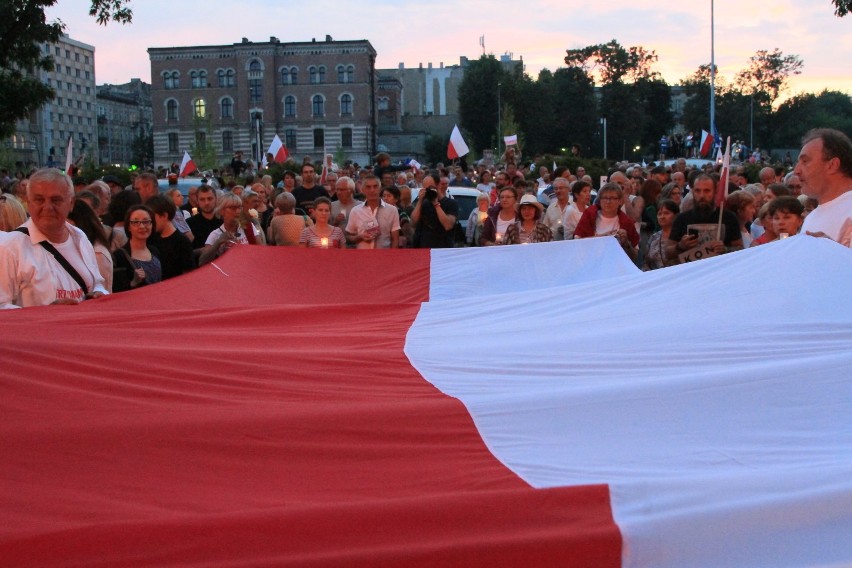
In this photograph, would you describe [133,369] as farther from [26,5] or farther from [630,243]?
[26,5]

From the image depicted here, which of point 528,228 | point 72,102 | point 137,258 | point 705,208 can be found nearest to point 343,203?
point 528,228

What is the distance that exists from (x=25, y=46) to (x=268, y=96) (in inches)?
2824

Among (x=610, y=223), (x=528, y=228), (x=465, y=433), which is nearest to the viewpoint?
(x=465, y=433)

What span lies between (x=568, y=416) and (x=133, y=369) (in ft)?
5.73

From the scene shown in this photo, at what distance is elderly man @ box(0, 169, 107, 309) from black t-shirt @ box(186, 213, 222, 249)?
4.52m

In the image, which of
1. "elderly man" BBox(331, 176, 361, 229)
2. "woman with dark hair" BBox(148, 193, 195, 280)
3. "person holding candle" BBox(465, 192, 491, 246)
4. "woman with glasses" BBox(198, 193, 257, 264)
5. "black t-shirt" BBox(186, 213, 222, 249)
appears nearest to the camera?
"woman with dark hair" BBox(148, 193, 195, 280)

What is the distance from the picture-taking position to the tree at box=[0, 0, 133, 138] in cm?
1947

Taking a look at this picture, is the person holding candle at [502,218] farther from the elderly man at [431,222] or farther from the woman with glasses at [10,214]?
the woman with glasses at [10,214]

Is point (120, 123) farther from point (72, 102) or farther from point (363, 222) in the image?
point (363, 222)

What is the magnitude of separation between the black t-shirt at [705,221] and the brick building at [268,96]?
82366mm

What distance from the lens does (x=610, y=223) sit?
9.23m

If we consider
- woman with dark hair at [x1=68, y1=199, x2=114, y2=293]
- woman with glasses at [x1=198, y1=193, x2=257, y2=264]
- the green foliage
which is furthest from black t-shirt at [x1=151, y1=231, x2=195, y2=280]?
the green foliage

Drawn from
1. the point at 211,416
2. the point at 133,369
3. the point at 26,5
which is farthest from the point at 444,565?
the point at 26,5

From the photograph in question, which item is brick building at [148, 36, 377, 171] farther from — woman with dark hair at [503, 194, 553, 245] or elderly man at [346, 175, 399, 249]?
woman with dark hair at [503, 194, 553, 245]
